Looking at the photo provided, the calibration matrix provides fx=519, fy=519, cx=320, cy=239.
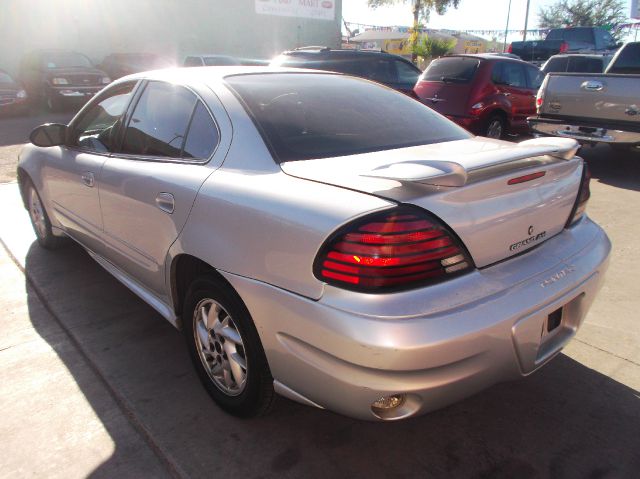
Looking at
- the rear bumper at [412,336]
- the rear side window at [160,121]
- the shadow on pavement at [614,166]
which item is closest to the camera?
the rear bumper at [412,336]

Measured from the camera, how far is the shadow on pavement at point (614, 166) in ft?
22.1

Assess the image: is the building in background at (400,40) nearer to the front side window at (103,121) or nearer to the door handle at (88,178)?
the front side window at (103,121)

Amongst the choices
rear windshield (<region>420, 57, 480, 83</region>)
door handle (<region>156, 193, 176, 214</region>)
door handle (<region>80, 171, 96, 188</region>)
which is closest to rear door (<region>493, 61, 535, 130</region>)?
rear windshield (<region>420, 57, 480, 83</region>)

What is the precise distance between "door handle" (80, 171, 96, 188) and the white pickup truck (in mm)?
5897

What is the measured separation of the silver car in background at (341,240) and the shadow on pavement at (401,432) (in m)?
0.19

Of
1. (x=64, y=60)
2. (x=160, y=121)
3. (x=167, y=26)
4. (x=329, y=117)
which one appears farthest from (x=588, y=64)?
(x=167, y=26)

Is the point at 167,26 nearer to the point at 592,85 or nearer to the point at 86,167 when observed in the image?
the point at 592,85

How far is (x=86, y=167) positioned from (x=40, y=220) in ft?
5.00

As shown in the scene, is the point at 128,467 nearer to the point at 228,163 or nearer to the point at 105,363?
the point at 105,363

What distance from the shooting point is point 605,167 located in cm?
762

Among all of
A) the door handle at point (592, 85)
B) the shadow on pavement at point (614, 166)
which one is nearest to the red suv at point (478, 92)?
the shadow on pavement at point (614, 166)

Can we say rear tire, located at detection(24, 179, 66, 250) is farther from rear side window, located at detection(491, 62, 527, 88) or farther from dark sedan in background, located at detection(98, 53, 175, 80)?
dark sedan in background, located at detection(98, 53, 175, 80)

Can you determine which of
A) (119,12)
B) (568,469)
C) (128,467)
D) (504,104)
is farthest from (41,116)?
(568,469)

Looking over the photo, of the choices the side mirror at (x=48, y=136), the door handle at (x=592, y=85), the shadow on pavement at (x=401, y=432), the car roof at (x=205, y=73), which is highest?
the car roof at (x=205, y=73)
